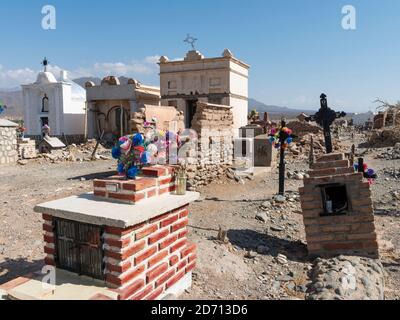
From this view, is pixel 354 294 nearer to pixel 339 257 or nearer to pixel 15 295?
pixel 339 257

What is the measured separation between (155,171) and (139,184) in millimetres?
339

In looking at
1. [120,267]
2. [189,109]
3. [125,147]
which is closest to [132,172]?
[125,147]

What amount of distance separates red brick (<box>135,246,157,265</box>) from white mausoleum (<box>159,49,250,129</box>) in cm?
1644

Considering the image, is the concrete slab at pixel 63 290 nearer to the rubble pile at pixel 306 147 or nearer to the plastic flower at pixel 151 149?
the plastic flower at pixel 151 149

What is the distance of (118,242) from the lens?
117 inches

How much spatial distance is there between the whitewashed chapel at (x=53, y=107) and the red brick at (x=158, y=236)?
24192 millimetres

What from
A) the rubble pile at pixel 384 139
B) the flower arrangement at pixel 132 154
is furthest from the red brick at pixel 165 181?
the rubble pile at pixel 384 139

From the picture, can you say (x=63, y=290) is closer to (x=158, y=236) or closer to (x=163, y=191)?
(x=158, y=236)

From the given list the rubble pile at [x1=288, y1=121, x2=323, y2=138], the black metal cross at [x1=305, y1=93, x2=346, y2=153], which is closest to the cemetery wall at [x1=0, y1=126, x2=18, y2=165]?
the black metal cross at [x1=305, y1=93, x2=346, y2=153]

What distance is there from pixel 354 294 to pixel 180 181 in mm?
2453

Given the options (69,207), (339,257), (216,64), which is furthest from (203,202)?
(216,64)

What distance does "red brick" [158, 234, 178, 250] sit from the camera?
11.4 ft

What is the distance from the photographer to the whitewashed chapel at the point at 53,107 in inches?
1013

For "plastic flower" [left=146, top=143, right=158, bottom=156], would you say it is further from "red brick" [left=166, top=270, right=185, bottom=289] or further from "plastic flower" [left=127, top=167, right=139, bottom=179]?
"red brick" [left=166, top=270, right=185, bottom=289]
